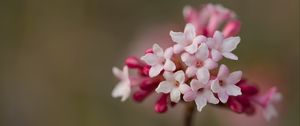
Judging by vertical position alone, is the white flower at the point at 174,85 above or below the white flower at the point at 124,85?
below

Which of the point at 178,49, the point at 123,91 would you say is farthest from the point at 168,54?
the point at 123,91

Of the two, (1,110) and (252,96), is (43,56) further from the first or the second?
(252,96)

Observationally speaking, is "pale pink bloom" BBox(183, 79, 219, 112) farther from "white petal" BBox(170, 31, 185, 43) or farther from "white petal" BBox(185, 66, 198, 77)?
"white petal" BBox(170, 31, 185, 43)

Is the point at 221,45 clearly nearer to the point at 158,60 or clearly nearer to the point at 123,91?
the point at 158,60

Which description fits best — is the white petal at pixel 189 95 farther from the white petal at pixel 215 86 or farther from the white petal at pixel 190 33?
the white petal at pixel 190 33

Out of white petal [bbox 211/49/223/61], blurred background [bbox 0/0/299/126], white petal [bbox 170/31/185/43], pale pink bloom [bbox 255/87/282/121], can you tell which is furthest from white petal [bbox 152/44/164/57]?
blurred background [bbox 0/0/299/126]

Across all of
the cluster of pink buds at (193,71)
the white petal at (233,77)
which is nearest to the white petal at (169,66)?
the cluster of pink buds at (193,71)
